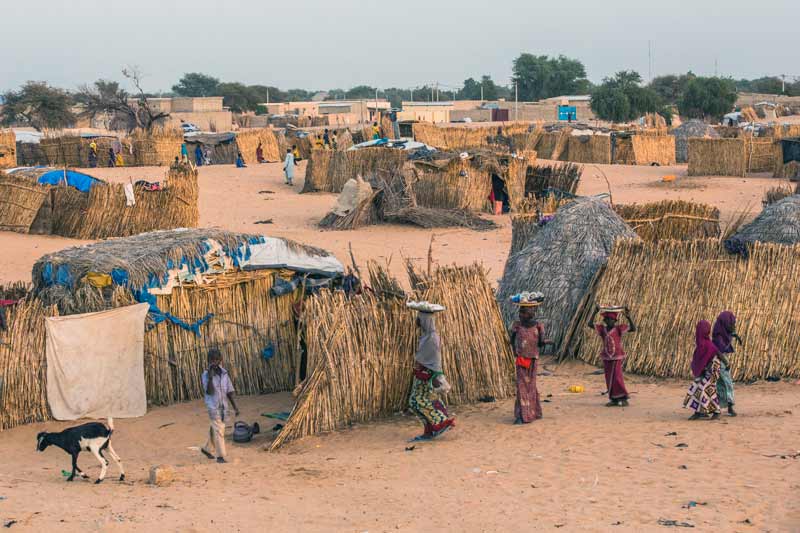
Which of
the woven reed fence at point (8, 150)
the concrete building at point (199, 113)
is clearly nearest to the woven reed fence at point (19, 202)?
the woven reed fence at point (8, 150)

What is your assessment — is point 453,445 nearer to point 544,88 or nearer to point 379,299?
point 379,299

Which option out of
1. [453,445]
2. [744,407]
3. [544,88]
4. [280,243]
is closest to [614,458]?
[453,445]

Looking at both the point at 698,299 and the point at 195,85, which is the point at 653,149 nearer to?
the point at 698,299

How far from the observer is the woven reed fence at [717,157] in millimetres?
28481

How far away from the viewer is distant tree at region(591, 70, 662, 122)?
2354 inches

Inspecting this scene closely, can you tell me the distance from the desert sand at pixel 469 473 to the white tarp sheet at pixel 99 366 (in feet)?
0.86

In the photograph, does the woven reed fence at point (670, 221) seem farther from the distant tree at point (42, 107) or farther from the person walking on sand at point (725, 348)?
the distant tree at point (42, 107)

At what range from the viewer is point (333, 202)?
2470 cm

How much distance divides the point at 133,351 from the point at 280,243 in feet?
6.30

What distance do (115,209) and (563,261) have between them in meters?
10.1

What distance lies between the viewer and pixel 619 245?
10664 mm

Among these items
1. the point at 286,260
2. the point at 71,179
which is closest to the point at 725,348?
the point at 286,260

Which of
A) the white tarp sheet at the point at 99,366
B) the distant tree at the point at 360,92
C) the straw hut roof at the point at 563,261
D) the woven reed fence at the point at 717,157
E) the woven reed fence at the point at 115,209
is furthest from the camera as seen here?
the distant tree at the point at 360,92

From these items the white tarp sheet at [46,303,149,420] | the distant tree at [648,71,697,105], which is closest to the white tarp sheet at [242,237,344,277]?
the white tarp sheet at [46,303,149,420]
